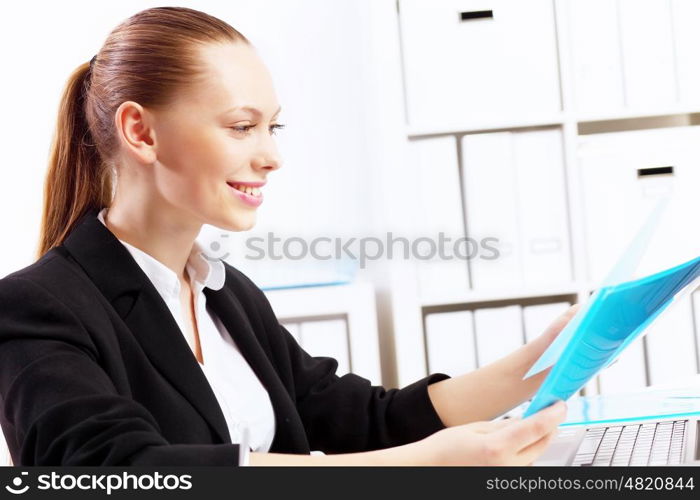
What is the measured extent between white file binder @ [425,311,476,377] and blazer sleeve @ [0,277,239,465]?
121cm

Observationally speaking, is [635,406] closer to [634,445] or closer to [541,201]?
[634,445]

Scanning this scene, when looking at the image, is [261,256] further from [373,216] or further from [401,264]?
[401,264]

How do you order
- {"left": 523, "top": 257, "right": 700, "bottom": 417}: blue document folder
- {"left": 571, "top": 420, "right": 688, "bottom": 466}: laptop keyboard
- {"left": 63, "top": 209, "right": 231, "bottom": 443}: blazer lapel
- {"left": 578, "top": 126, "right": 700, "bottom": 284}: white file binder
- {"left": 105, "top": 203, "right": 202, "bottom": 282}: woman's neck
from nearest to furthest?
{"left": 523, "top": 257, "right": 700, "bottom": 417}: blue document folder, {"left": 571, "top": 420, "right": 688, "bottom": 466}: laptop keyboard, {"left": 63, "top": 209, "right": 231, "bottom": 443}: blazer lapel, {"left": 105, "top": 203, "right": 202, "bottom": 282}: woman's neck, {"left": 578, "top": 126, "right": 700, "bottom": 284}: white file binder

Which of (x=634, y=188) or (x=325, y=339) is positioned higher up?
(x=634, y=188)

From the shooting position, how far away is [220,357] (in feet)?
4.06

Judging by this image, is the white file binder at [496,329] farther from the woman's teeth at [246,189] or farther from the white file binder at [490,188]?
the woman's teeth at [246,189]

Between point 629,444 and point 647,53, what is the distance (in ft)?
4.32

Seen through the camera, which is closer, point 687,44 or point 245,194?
point 245,194

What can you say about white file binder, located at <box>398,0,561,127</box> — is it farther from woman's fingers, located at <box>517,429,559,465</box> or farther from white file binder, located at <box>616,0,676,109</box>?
woman's fingers, located at <box>517,429,559,465</box>

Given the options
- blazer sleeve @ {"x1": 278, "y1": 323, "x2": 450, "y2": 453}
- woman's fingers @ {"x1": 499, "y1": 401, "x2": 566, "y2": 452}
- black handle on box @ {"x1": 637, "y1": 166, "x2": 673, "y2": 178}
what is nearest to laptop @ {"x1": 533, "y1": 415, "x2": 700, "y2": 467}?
woman's fingers @ {"x1": 499, "y1": 401, "x2": 566, "y2": 452}

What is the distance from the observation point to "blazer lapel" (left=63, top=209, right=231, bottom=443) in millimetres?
1067

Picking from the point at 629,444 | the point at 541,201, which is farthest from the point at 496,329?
the point at 629,444

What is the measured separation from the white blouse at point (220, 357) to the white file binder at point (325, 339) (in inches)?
29.3

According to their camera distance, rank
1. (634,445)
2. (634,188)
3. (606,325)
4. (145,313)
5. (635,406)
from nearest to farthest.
→ (606,325) < (634,445) < (145,313) < (635,406) < (634,188)
